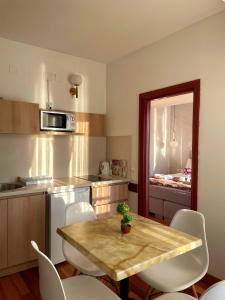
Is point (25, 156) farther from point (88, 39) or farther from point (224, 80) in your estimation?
point (224, 80)

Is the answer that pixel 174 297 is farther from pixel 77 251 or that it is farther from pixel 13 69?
pixel 13 69

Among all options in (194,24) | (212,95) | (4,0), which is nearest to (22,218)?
(4,0)

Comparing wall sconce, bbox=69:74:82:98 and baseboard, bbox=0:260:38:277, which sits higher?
wall sconce, bbox=69:74:82:98

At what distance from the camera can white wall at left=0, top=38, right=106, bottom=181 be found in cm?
285

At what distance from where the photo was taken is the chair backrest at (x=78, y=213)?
208 centimetres

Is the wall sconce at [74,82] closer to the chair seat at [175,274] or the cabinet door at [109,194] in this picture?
the cabinet door at [109,194]

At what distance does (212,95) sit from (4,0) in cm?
200

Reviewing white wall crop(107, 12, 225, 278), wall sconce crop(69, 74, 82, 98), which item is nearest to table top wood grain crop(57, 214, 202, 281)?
white wall crop(107, 12, 225, 278)

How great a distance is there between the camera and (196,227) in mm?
1881

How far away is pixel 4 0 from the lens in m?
2.02

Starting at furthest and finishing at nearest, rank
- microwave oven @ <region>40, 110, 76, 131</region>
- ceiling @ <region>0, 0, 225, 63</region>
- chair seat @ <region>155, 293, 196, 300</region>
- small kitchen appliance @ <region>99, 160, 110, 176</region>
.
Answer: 1. small kitchen appliance @ <region>99, 160, 110, 176</region>
2. microwave oven @ <region>40, 110, 76, 131</region>
3. ceiling @ <region>0, 0, 225, 63</region>
4. chair seat @ <region>155, 293, 196, 300</region>

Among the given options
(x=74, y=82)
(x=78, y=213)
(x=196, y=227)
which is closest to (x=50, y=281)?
(x=78, y=213)

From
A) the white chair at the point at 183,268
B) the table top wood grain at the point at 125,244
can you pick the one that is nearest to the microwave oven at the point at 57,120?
the table top wood grain at the point at 125,244

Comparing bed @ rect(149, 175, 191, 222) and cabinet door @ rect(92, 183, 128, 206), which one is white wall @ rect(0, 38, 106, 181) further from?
bed @ rect(149, 175, 191, 222)
